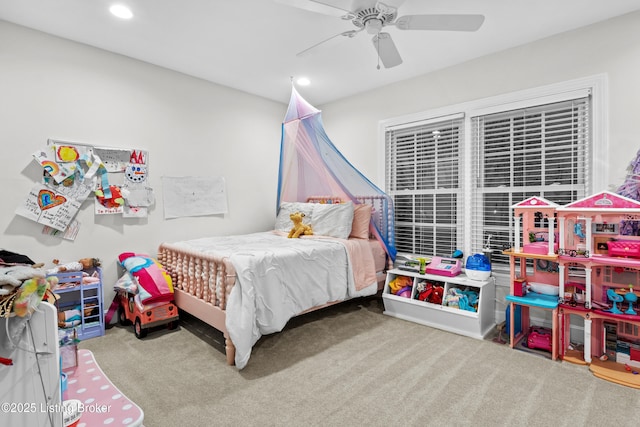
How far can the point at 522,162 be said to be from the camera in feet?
10.2

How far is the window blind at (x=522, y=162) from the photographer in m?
2.82

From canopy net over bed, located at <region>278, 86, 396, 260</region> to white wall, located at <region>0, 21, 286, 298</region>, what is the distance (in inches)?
26.7

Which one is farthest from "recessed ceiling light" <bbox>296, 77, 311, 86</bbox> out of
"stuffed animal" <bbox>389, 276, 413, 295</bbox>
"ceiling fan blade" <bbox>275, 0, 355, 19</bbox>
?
"stuffed animal" <bbox>389, 276, 413, 295</bbox>

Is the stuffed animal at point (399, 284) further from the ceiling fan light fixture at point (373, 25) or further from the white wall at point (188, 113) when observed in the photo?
the ceiling fan light fixture at point (373, 25)

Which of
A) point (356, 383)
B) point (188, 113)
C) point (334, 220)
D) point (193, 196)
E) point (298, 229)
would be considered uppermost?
point (188, 113)

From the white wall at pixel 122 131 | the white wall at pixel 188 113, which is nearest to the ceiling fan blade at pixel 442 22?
the white wall at pixel 188 113

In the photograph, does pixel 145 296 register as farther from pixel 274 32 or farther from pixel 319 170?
pixel 274 32

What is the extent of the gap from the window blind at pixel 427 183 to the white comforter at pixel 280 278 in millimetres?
762

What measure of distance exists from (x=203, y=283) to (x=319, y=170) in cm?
187

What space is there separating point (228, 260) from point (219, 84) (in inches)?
101

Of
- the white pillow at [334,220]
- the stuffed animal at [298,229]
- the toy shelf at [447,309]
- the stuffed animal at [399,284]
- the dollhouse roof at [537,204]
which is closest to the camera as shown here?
the dollhouse roof at [537,204]

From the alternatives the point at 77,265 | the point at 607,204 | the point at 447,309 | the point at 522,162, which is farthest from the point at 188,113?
the point at 607,204

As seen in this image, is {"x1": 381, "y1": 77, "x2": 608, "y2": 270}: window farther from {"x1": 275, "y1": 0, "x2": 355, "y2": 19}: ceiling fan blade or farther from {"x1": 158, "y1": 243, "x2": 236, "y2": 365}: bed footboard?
{"x1": 158, "y1": 243, "x2": 236, "y2": 365}: bed footboard

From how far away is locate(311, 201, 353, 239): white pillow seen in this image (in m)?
3.58
